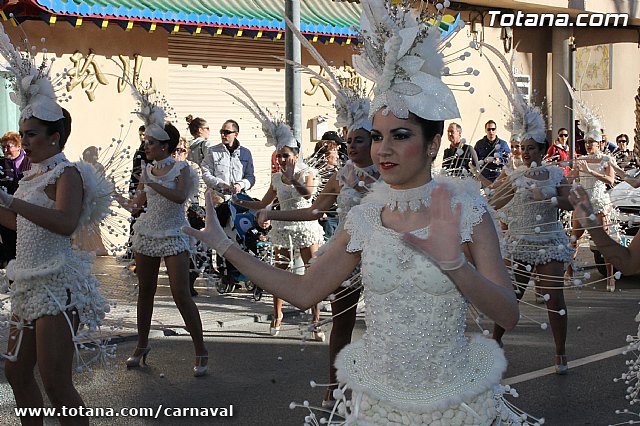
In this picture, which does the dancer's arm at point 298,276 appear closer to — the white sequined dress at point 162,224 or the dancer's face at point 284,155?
the white sequined dress at point 162,224

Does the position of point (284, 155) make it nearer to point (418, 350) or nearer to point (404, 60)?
point (404, 60)

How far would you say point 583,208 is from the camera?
3.86 m

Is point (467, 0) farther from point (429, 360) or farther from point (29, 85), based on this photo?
point (429, 360)

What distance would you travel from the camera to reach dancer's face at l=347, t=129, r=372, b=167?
21.4 feet

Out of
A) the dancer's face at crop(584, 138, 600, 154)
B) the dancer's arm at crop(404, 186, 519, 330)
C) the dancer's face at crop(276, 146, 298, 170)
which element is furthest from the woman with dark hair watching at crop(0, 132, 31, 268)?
the dancer's arm at crop(404, 186, 519, 330)

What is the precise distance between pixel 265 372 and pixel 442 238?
5.21 metres

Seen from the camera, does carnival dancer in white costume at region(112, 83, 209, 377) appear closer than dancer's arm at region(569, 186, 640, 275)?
No

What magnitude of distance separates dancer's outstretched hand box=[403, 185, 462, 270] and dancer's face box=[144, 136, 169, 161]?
5.46 meters

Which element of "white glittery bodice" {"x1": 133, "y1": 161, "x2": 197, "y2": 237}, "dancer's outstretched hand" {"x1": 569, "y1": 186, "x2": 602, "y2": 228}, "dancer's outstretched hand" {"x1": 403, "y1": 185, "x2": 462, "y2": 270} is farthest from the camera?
"white glittery bodice" {"x1": 133, "y1": 161, "x2": 197, "y2": 237}

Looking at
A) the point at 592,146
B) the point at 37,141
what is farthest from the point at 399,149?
the point at 592,146

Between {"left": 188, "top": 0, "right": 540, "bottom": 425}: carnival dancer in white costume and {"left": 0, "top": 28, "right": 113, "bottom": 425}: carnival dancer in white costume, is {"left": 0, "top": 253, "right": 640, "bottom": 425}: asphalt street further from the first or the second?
{"left": 188, "top": 0, "right": 540, "bottom": 425}: carnival dancer in white costume

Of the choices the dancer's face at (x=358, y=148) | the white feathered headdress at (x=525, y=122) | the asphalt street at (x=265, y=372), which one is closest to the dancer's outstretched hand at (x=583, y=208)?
the asphalt street at (x=265, y=372)

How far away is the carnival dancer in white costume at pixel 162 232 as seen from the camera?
24.8ft

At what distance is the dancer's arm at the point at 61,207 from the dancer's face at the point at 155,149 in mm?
2976
